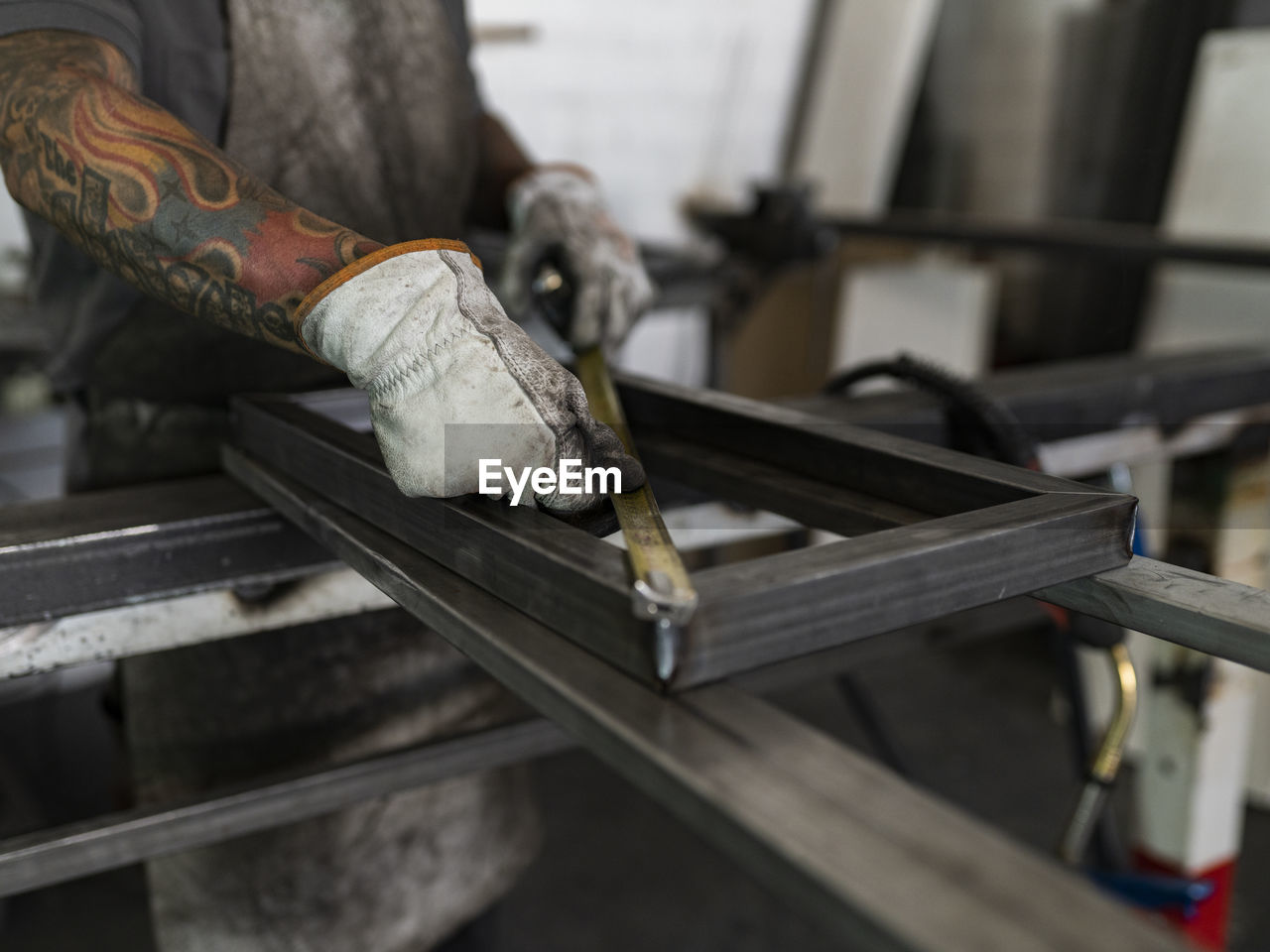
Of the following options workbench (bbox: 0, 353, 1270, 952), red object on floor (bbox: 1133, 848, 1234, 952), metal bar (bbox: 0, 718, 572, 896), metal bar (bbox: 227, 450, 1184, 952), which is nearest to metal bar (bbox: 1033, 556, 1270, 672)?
workbench (bbox: 0, 353, 1270, 952)

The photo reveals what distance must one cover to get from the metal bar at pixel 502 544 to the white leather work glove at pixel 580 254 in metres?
0.36

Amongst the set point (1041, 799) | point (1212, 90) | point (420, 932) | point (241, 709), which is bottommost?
point (1041, 799)

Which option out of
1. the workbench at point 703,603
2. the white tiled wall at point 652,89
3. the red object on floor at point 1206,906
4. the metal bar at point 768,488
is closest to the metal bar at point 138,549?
the workbench at point 703,603

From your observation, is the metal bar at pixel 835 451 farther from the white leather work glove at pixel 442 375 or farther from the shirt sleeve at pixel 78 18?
Answer: the shirt sleeve at pixel 78 18

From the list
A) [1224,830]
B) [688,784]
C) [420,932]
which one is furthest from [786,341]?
[688,784]

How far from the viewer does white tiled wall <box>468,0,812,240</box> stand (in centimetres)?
290

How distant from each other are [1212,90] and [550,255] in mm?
2108

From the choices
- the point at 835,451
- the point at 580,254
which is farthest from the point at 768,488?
the point at 580,254

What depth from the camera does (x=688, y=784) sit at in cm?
45

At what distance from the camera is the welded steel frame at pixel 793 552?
54 cm

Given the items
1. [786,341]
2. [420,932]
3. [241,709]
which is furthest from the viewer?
[786,341]

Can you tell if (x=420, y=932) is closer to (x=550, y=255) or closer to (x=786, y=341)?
(x=550, y=255)

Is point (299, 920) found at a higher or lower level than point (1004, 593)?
lower

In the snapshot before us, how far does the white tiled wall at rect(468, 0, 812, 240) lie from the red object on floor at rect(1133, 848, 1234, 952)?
91.6 inches
